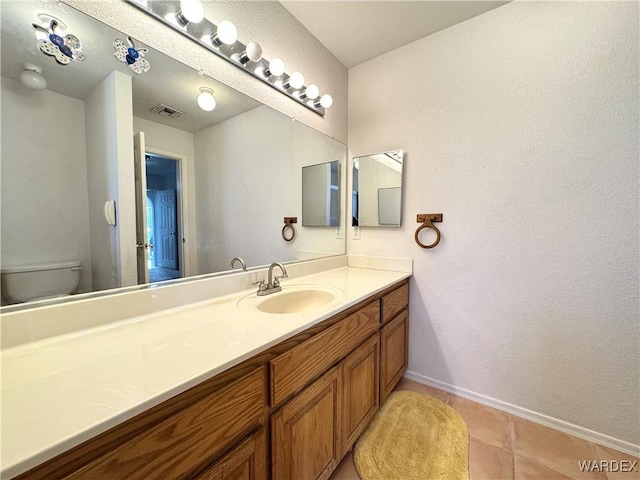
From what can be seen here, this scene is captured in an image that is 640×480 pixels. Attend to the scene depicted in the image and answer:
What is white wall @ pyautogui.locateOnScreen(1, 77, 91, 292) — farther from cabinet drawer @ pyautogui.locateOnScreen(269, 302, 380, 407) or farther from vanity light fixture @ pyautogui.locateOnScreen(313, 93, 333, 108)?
vanity light fixture @ pyautogui.locateOnScreen(313, 93, 333, 108)

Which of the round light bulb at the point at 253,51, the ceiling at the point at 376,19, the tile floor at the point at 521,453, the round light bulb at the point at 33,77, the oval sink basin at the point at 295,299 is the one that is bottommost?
the tile floor at the point at 521,453

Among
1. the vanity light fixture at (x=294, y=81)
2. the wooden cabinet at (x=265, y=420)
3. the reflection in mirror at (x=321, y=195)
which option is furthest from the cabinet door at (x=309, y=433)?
the vanity light fixture at (x=294, y=81)

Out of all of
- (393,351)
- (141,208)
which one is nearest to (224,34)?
(141,208)

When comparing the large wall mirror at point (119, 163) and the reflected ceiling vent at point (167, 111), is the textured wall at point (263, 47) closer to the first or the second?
the large wall mirror at point (119, 163)

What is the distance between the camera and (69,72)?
2.68 feet

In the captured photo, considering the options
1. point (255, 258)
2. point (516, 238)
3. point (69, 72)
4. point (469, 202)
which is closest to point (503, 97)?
point (469, 202)

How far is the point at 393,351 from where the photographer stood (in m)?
1.57

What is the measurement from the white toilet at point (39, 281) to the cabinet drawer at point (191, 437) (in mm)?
608

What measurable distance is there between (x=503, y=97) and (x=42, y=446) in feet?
7.09

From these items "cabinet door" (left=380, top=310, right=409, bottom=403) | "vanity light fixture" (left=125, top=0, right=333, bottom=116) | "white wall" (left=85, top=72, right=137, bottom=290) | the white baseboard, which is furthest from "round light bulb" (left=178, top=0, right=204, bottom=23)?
the white baseboard

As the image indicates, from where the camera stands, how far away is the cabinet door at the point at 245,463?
24.8 inches

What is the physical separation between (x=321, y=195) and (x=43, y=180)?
1.44m

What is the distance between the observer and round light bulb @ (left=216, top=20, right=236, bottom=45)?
43.2 inches

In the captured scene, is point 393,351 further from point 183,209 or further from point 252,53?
point 252,53
